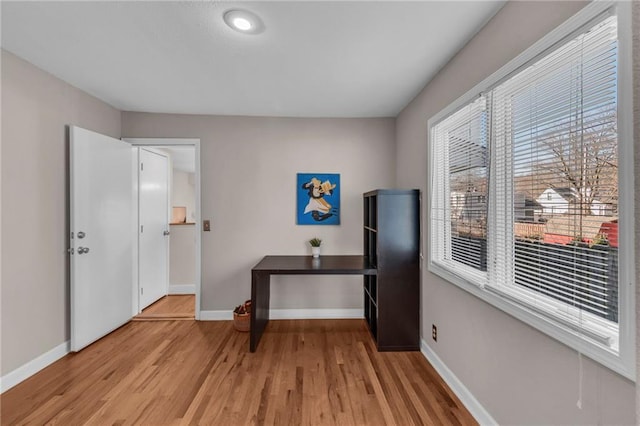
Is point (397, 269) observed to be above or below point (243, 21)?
below

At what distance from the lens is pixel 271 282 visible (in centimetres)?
316

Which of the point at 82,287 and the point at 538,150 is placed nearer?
the point at 538,150

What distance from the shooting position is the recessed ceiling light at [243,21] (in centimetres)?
149

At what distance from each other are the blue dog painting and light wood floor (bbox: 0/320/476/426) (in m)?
1.29

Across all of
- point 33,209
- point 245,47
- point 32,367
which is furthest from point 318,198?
point 32,367

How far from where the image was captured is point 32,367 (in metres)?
2.03

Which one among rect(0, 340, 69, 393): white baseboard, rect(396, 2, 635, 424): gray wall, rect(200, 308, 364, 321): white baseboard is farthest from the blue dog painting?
rect(0, 340, 69, 393): white baseboard

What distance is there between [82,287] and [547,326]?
11.0 feet

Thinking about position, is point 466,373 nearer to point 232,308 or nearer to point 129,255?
point 232,308

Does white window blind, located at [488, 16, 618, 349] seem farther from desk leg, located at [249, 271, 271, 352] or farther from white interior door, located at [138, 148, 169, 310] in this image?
white interior door, located at [138, 148, 169, 310]

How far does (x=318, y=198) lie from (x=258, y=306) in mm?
1366

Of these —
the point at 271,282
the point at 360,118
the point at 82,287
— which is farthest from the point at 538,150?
the point at 82,287

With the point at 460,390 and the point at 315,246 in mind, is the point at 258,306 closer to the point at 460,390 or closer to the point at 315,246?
the point at 315,246

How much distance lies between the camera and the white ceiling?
1470mm
